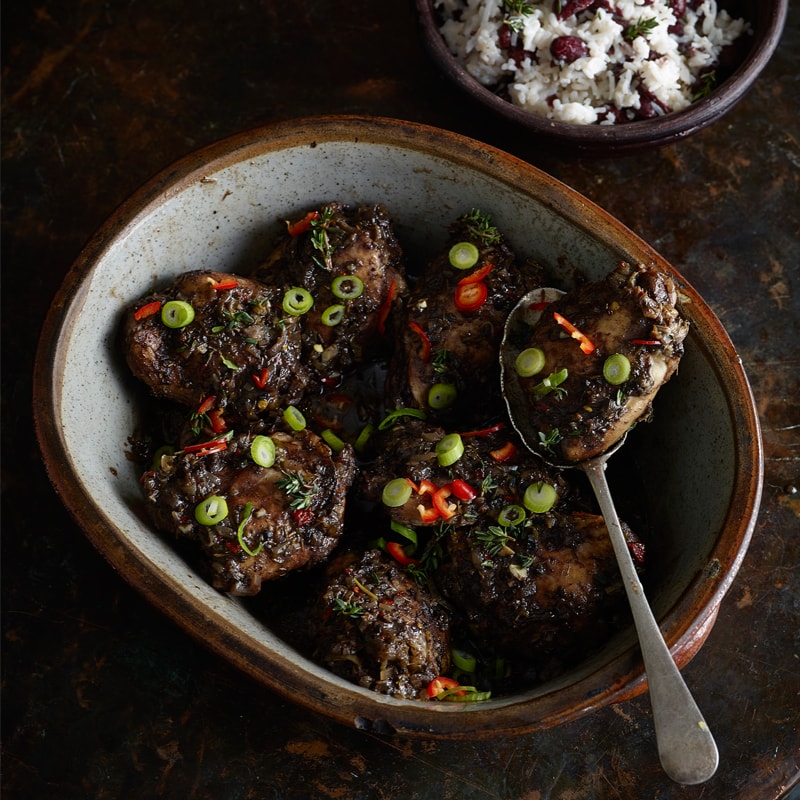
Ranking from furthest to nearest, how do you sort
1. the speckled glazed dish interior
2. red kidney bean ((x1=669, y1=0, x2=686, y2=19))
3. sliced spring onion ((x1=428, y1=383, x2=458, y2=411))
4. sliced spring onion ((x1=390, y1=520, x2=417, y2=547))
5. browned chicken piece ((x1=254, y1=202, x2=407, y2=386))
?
red kidney bean ((x1=669, y1=0, x2=686, y2=19)) < browned chicken piece ((x1=254, y1=202, x2=407, y2=386)) < sliced spring onion ((x1=428, y1=383, x2=458, y2=411)) < sliced spring onion ((x1=390, y1=520, x2=417, y2=547)) < the speckled glazed dish interior

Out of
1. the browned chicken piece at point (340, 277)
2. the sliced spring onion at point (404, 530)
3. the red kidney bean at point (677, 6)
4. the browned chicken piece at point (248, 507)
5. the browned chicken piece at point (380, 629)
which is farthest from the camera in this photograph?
the red kidney bean at point (677, 6)

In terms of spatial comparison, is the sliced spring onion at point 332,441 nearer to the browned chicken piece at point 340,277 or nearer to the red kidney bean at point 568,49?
the browned chicken piece at point 340,277

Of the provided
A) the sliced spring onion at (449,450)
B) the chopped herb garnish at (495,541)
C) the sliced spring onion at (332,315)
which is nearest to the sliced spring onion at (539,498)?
the chopped herb garnish at (495,541)

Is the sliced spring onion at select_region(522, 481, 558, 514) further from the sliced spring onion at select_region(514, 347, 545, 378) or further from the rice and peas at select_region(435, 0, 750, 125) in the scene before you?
the rice and peas at select_region(435, 0, 750, 125)

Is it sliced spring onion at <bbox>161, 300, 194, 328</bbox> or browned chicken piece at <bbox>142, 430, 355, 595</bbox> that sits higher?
sliced spring onion at <bbox>161, 300, 194, 328</bbox>

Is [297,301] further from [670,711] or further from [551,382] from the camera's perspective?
[670,711]

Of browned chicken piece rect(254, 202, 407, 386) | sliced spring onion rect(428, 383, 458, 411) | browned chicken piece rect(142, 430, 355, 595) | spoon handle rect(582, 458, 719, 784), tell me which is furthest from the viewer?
browned chicken piece rect(254, 202, 407, 386)

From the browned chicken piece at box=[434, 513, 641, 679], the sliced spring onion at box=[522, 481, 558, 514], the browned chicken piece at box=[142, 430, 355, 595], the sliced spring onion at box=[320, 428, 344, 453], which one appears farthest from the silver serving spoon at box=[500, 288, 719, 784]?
the sliced spring onion at box=[320, 428, 344, 453]
